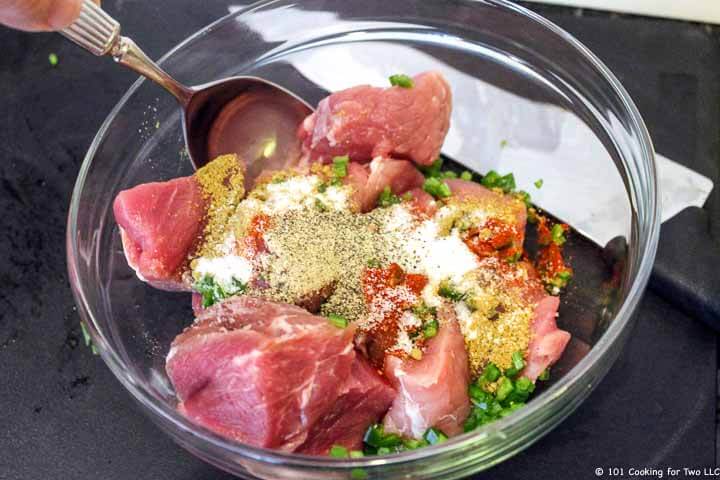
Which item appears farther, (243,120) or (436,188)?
(243,120)

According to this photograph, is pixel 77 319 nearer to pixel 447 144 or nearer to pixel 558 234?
pixel 447 144

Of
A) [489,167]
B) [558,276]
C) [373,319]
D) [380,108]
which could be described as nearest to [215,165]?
[380,108]

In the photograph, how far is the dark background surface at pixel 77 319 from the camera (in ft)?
7.12

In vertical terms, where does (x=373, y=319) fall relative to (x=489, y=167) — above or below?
below

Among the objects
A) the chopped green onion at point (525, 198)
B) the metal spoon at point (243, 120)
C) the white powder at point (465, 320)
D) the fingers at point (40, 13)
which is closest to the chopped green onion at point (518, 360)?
the white powder at point (465, 320)

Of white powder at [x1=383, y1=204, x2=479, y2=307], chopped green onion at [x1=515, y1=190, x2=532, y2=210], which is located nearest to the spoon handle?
white powder at [x1=383, y1=204, x2=479, y2=307]

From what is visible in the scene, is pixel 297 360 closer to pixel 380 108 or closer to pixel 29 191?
pixel 380 108

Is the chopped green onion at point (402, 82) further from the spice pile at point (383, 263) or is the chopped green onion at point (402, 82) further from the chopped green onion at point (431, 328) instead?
the chopped green onion at point (431, 328)

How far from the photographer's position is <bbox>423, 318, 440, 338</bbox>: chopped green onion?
204 centimetres

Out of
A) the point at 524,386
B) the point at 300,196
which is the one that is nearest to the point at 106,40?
the point at 300,196

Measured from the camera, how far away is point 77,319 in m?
2.47

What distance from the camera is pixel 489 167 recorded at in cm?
252

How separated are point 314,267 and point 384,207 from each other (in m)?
0.37

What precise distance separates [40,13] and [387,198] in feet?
3.67
